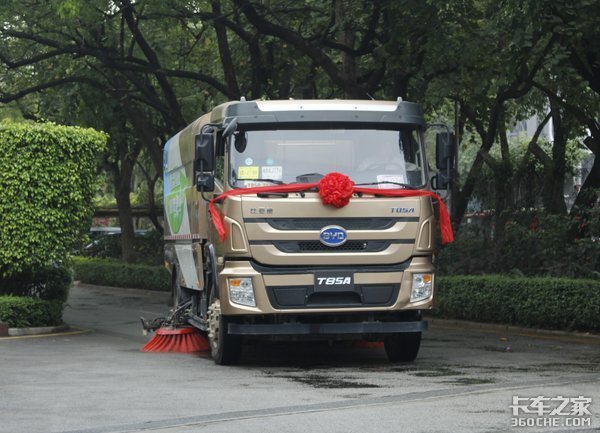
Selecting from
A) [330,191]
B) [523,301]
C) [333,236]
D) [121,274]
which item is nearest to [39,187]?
[333,236]

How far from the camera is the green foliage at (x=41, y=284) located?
21.2 meters

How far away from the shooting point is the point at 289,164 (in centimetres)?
1424

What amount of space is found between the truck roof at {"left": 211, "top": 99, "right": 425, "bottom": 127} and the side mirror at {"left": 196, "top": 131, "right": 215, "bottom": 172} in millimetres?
373

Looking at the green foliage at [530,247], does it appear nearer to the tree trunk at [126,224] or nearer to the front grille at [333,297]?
the front grille at [333,297]

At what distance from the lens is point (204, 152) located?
1438 centimetres

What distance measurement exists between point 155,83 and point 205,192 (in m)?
21.1

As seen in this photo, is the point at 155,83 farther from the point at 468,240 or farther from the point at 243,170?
the point at 243,170

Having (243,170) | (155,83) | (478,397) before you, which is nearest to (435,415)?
(478,397)

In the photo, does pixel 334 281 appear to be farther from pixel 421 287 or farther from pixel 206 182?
pixel 206 182

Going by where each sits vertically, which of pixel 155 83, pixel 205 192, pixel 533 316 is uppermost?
pixel 155 83

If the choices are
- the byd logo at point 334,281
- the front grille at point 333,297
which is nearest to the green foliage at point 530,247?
the front grille at point 333,297

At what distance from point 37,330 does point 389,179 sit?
8.59 meters

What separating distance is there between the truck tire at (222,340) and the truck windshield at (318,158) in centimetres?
170

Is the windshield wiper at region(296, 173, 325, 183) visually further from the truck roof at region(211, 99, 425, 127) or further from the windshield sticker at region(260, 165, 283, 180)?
the truck roof at region(211, 99, 425, 127)
